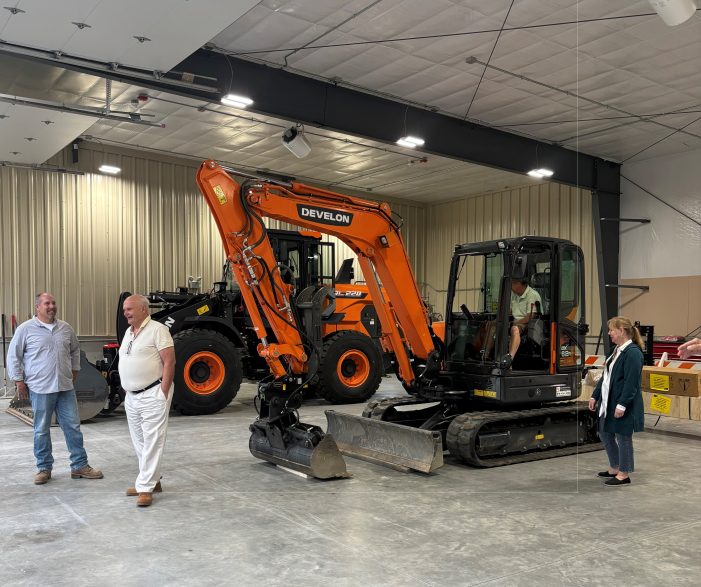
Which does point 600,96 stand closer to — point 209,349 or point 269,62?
point 269,62

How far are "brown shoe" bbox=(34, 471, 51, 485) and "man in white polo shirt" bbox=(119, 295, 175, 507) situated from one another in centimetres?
118

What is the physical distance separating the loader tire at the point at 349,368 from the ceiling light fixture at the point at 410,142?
3730 mm

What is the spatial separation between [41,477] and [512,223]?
1579 centimetres

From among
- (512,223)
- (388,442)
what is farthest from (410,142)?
(512,223)

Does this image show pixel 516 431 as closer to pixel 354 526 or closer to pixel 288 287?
pixel 354 526

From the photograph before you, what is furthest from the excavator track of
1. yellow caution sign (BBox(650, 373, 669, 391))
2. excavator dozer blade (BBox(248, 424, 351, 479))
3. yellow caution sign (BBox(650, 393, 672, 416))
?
yellow caution sign (BBox(650, 373, 669, 391))

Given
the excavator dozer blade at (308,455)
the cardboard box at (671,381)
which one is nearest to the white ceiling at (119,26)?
the excavator dozer blade at (308,455)

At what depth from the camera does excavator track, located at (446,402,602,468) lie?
7125mm

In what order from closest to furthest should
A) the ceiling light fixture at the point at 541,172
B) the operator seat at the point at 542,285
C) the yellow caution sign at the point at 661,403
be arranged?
the operator seat at the point at 542,285, the yellow caution sign at the point at 661,403, the ceiling light fixture at the point at 541,172

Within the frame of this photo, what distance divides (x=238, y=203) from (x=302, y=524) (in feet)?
12.2

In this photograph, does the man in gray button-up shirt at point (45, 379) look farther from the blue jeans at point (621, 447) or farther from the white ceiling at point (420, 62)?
the blue jeans at point (621, 447)

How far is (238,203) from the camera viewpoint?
7582 mm

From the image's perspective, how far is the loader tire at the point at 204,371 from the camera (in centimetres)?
1063

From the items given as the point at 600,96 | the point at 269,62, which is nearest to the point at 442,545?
the point at 269,62
